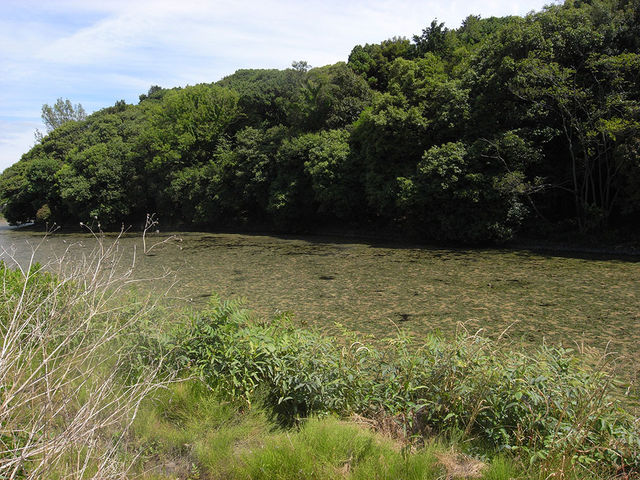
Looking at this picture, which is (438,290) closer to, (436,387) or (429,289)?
(429,289)

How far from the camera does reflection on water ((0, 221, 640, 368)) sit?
324 inches

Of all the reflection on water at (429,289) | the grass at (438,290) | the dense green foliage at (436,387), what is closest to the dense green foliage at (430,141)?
the grass at (438,290)

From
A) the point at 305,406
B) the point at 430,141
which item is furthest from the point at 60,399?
the point at 430,141

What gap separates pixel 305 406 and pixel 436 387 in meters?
1.27

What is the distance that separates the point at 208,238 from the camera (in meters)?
26.8

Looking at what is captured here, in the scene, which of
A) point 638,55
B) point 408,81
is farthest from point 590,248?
point 408,81

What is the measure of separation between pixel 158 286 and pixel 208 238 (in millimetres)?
15424

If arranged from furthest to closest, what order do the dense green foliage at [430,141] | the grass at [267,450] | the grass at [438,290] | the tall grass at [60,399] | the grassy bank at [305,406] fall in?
the dense green foliage at [430,141] → the grass at [438,290] → the grass at [267,450] → the grassy bank at [305,406] → the tall grass at [60,399]

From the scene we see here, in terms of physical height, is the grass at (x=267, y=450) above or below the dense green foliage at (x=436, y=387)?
below

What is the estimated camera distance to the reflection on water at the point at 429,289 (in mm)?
8219

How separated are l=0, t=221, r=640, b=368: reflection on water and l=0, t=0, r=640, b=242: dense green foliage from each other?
2.89m

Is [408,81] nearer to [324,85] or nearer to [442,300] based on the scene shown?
[324,85]

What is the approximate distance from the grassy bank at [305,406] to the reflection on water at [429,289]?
3.31ft

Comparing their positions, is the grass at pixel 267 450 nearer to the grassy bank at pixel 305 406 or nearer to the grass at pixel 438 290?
the grassy bank at pixel 305 406
